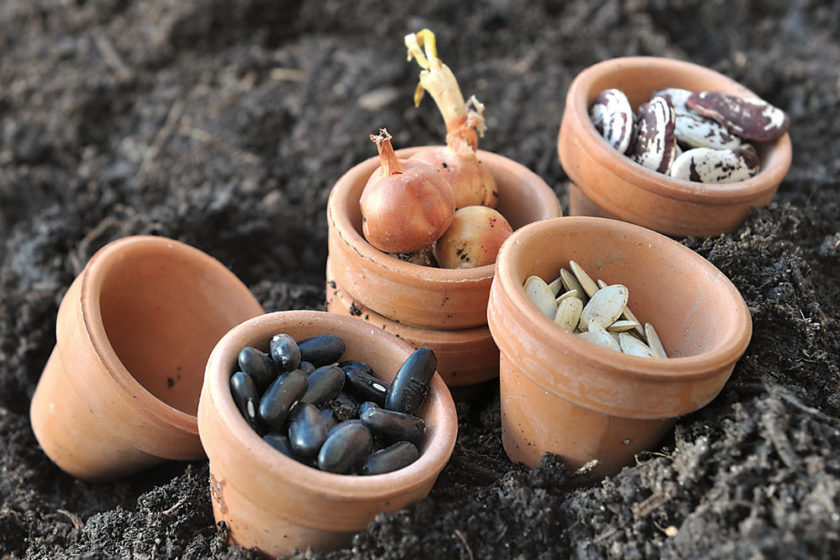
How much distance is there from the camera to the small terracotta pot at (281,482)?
1272 millimetres

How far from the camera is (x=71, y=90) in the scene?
2912mm

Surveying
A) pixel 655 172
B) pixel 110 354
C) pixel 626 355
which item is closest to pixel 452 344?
pixel 626 355

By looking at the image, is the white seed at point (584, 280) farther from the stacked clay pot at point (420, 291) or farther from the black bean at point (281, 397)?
the black bean at point (281, 397)

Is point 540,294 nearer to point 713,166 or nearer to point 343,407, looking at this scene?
point 343,407

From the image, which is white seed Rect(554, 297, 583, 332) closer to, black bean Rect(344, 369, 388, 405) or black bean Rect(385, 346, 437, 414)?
black bean Rect(385, 346, 437, 414)

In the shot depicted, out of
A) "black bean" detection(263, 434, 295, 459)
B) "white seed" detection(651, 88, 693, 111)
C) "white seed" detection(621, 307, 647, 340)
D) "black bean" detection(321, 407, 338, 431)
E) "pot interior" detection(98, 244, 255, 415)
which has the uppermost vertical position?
"white seed" detection(651, 88, 693, 111)

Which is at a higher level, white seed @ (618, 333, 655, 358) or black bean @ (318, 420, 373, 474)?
white seed @ (618, 333, 655, 358)

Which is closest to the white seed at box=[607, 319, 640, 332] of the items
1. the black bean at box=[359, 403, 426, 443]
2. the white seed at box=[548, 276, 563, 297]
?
the white seed at box=[548, 276, 563, 297]

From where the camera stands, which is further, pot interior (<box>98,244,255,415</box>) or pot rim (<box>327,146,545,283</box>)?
pot interior (<box>98,244,255,415</box>)

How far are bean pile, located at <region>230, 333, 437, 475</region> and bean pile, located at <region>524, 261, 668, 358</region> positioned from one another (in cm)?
25

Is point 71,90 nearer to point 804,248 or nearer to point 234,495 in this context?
point 234,495

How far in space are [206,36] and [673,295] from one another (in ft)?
7.35

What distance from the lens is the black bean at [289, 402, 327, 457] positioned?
1.33m

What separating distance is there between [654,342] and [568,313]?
18 centimetres
